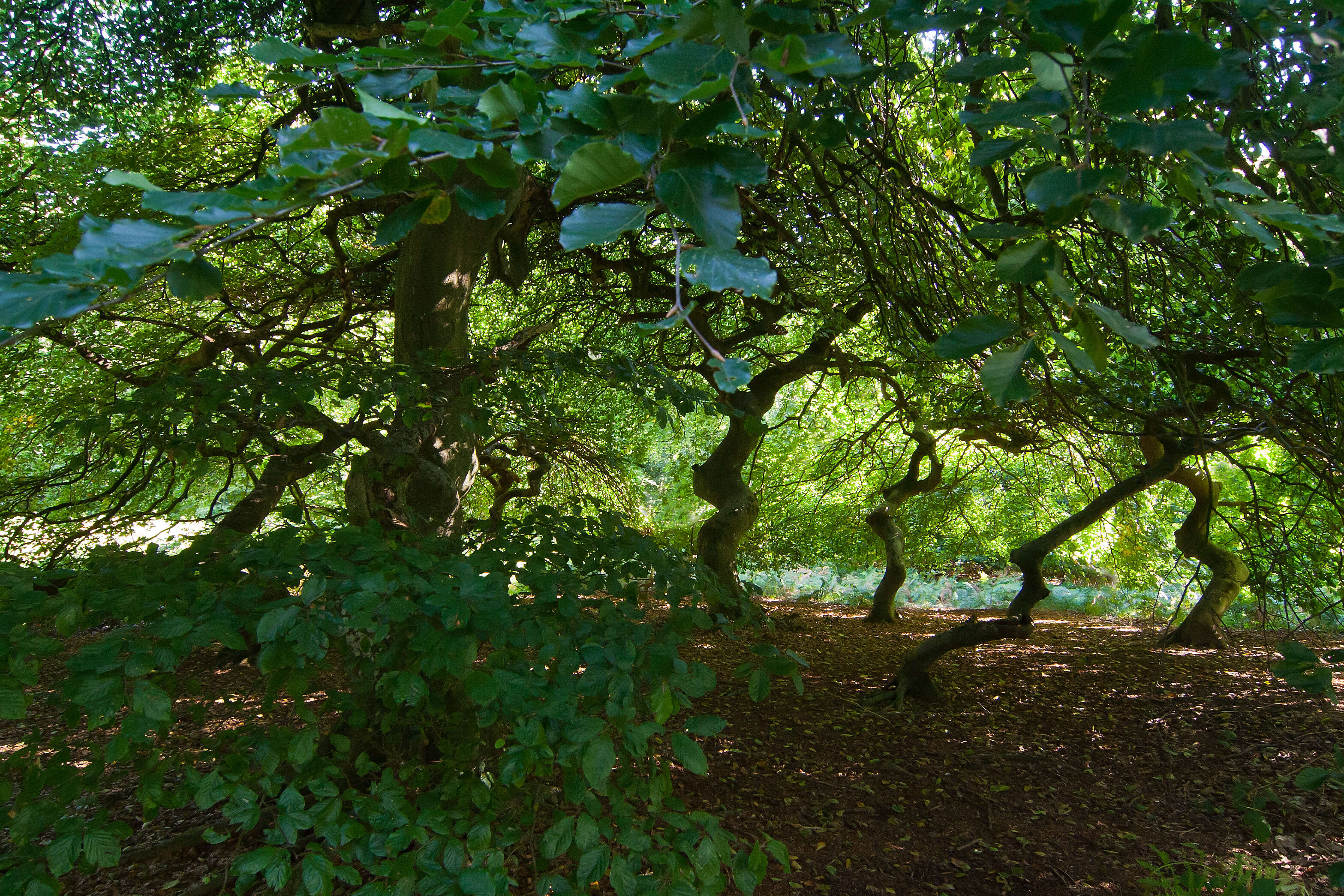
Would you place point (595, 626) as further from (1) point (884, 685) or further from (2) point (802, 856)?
(1) point (884, 685)

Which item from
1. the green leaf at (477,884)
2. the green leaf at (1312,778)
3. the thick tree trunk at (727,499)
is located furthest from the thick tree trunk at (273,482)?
the thick tree trunk at (727,499)

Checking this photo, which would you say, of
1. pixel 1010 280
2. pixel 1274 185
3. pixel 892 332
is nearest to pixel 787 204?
pixel 892 332

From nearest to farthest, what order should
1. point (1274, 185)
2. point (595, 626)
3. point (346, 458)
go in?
point (595, 626), point (1274, 185), point (346, 458)

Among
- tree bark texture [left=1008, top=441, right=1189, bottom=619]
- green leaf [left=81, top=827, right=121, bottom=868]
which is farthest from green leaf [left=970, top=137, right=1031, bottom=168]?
tree bark texture [left=1008, top=441, right=1189, bottom=619]

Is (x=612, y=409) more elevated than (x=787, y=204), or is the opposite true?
(x=787, y=204)

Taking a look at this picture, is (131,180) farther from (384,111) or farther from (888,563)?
(888,563)

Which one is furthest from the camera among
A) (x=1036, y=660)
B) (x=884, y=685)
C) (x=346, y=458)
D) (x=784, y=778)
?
(x=1036, y=660)

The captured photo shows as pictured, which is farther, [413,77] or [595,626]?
[595,626]

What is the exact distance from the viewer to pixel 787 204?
4891 mm

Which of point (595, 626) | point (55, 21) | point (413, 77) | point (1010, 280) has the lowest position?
point (595, 626)

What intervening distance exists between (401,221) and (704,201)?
1.30ft

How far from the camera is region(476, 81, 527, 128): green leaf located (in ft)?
2.30

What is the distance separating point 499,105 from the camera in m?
0.72

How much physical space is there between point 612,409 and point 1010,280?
7839 mm
